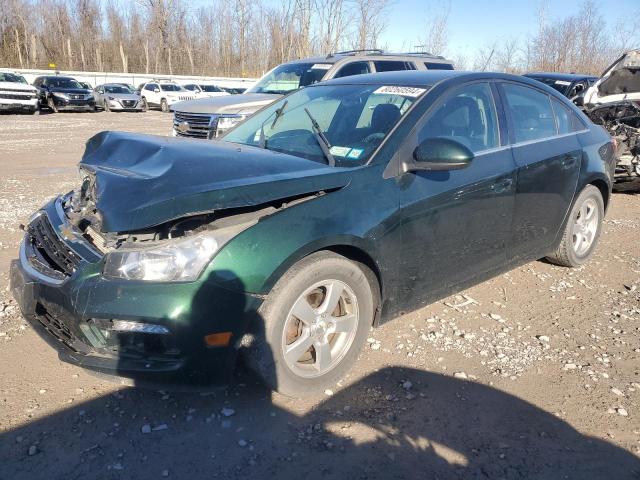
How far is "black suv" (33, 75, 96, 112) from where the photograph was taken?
2441 cm

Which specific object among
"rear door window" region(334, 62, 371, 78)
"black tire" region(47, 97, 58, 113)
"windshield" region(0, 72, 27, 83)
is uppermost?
"rear door window" region(334, 62, 371, 78)

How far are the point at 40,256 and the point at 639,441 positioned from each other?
326cm

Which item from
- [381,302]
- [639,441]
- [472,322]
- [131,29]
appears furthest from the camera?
[131,29]

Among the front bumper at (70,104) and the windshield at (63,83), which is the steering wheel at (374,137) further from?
the windshield at (63,83)

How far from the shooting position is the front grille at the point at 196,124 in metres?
8.59

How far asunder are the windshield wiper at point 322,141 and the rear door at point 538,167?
1.40 meters

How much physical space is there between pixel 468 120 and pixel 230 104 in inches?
225

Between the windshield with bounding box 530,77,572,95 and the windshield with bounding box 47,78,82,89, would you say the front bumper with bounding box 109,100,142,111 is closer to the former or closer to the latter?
the windshield with bounding box 47,78,82,89

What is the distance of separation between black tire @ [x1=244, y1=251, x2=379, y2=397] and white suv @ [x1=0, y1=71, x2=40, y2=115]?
22867mm

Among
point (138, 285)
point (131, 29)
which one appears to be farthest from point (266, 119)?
point (131, 29)

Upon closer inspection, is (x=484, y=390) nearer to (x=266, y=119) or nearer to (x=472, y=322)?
(x=472, y=322)

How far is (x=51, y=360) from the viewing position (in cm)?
327

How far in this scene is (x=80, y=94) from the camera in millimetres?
24875

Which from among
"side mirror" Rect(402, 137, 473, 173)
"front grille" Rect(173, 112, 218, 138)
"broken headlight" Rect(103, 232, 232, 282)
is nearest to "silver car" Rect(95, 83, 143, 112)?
"front grille" Rect(173, 112, 218, 138)
